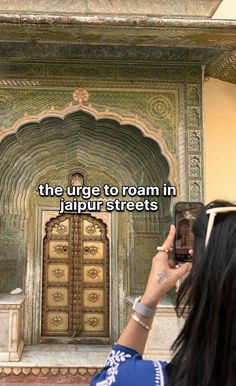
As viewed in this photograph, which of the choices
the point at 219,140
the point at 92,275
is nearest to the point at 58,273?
the point at 92,275

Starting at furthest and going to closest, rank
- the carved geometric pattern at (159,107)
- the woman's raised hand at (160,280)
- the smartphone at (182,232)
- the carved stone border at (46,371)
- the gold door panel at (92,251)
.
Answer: the gold door panel at (92,251) < the carved geometric pattern at (159,107) < the carved stone border at (46,371) < the smartphone at (182,232) < the woman's raised hand at (160,280)

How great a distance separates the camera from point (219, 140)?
4957mm

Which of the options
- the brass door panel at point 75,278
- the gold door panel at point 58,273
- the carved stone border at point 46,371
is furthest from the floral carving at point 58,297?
the carved stone border at point 46,371

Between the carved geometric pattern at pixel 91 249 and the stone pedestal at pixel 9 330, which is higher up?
the carved geometric pattern at pixel 91 249

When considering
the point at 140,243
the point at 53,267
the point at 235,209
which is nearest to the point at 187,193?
the point at 140,243

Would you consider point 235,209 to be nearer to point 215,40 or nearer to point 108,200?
point 215,40

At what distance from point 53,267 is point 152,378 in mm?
4509

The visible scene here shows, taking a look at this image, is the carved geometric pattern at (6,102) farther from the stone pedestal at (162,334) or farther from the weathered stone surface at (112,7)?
the stone pedestal at (162,334)

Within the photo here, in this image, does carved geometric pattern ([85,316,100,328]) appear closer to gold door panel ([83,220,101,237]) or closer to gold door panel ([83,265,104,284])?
gold door panel ([83,265,104,284])

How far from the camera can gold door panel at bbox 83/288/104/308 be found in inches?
199

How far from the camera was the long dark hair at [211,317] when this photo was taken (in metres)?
0.61

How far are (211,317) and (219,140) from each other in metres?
4.52

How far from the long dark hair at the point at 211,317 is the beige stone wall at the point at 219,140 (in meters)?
4.28

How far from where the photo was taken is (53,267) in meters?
5.05
